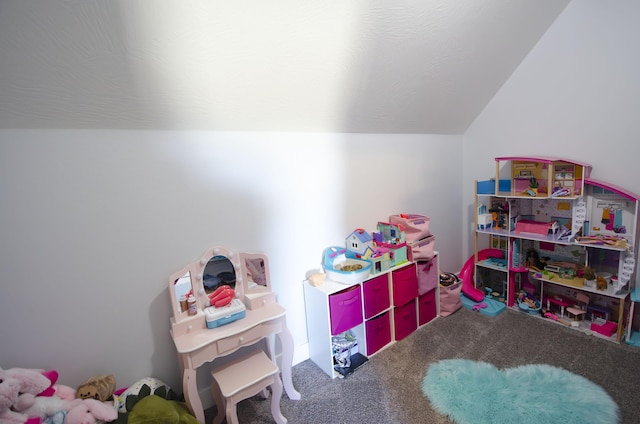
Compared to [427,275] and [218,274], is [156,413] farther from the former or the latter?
[427,275]

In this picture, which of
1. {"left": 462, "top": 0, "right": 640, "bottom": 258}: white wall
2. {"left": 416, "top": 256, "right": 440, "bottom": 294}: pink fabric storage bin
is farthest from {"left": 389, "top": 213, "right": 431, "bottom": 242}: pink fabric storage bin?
{"left": 462, "top": 0, "right": 640, "bottom": 258}: white wall

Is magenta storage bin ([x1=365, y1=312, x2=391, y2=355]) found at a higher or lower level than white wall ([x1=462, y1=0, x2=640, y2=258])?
lower

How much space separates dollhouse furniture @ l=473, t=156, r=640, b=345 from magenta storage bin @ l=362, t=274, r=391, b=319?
51.6 inches

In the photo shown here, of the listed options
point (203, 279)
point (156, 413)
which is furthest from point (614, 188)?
point (156, 413)

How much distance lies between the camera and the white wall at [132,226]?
149 centimetres

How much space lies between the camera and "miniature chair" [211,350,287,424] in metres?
1.64

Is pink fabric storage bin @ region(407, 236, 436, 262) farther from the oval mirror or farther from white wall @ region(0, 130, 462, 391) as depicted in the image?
the oval mirror

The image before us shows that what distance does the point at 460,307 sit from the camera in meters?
3.08

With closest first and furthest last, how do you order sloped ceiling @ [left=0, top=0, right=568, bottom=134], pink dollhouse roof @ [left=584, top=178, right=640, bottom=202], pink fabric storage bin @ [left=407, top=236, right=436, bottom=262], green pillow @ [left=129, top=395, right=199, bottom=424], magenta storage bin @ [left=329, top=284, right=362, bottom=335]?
sloped ceiling @ [left=0, top=0, right=568, bottom=134] → green pillow @ [left=129, top=395, right=199, bottom=424] → magenta storage bin @ [left=329, top=284, right=362, bottom=335] → pink dollhouse roof @ [left=584, top=178, right=640, bottom=202] → pink fabric storage bin @ [left=407, top=236, right=436, bottom=262]

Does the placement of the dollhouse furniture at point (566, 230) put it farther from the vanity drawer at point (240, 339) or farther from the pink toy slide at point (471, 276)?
the vanity drawer at point (240, 339)

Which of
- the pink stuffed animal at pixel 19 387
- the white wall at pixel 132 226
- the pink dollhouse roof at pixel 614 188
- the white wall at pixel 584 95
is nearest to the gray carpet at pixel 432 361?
the white wall at pixel 132 226

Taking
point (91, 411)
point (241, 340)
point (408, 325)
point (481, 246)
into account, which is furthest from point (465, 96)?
point (91, 411)

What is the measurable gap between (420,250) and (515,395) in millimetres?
1173

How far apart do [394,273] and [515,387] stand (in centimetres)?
103
